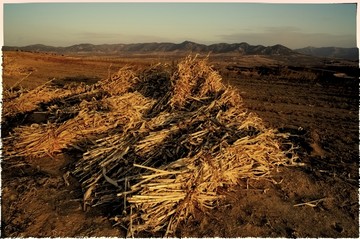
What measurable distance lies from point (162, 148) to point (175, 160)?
318 millimetres

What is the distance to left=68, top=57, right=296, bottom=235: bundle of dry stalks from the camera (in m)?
2.98

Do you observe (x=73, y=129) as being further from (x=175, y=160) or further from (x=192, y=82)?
(x=192, y=82)

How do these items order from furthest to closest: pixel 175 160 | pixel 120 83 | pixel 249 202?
pixel 120 83 < pixel 175 160 < pixel 249 202

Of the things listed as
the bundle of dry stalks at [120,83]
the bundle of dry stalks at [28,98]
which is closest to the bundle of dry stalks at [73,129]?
the bundle of dry stalks at [120,83]

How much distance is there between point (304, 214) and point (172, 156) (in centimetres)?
140

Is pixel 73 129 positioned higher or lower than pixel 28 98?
lower

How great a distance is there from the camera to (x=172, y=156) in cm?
371

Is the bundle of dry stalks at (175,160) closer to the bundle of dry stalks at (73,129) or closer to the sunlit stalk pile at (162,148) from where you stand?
the sunlit stalk pile at (162,148)

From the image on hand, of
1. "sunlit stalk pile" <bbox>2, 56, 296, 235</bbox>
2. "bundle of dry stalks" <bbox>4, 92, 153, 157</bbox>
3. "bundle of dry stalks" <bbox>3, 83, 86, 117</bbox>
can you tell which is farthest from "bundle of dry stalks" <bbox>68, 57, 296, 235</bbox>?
"bundle of dry stalks" <bbox>3, 83, 86, 117</bbox>

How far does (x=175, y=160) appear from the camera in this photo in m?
3.60

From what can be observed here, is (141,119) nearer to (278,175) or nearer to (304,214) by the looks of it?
(278,175)

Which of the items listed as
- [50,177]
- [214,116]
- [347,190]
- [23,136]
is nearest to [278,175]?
[347,190]

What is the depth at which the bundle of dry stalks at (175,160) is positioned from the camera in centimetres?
298

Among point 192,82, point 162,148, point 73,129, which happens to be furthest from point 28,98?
point 162,148
